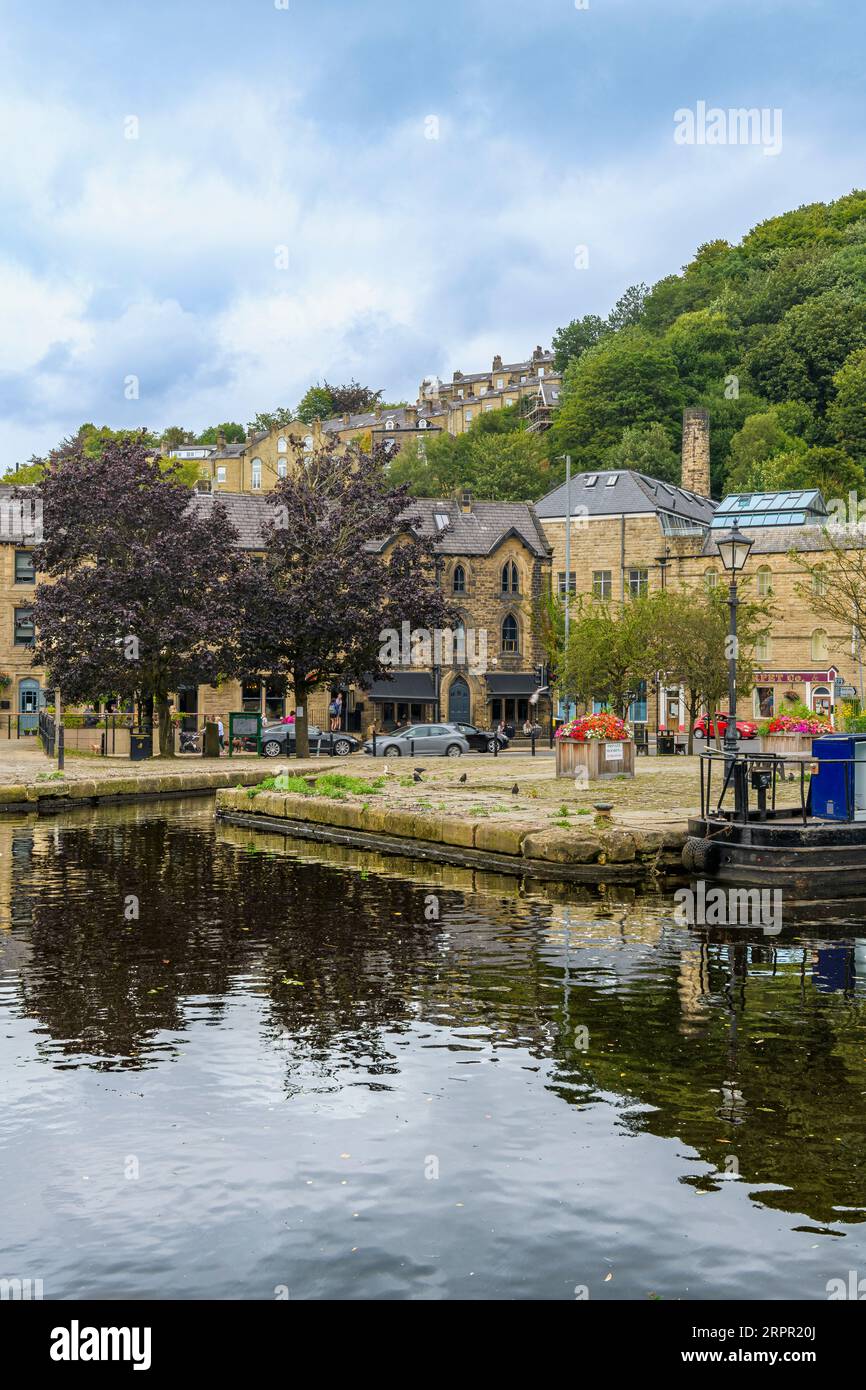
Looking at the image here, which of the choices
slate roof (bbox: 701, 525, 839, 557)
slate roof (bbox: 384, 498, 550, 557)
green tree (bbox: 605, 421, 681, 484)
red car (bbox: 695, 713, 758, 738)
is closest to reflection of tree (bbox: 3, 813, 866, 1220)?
red car (bbox: 695, 713, 758, 738)

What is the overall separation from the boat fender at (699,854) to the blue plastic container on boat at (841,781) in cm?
175

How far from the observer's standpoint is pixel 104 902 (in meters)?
15.4

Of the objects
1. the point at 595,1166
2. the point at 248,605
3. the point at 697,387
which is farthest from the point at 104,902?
the point at 697,387

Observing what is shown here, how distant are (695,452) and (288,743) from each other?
37621mm

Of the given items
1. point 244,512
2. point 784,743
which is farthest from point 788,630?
point 784,743

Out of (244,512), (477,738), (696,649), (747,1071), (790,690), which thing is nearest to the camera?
(747,1071)

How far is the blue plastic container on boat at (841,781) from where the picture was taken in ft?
55.3

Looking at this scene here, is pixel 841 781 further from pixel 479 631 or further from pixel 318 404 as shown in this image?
pixel 318 404

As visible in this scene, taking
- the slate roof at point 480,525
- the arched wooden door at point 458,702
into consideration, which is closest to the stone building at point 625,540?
the slate roof at point 480,525

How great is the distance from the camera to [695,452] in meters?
71.6

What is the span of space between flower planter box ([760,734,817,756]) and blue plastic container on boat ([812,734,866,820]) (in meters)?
9.29

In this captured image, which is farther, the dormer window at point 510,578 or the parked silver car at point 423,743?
the dormer window at point 510,578

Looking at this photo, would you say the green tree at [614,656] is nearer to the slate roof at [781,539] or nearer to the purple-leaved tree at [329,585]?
the purple-leaved tree at [329,585]

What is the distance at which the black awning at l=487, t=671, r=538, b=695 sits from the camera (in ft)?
185
